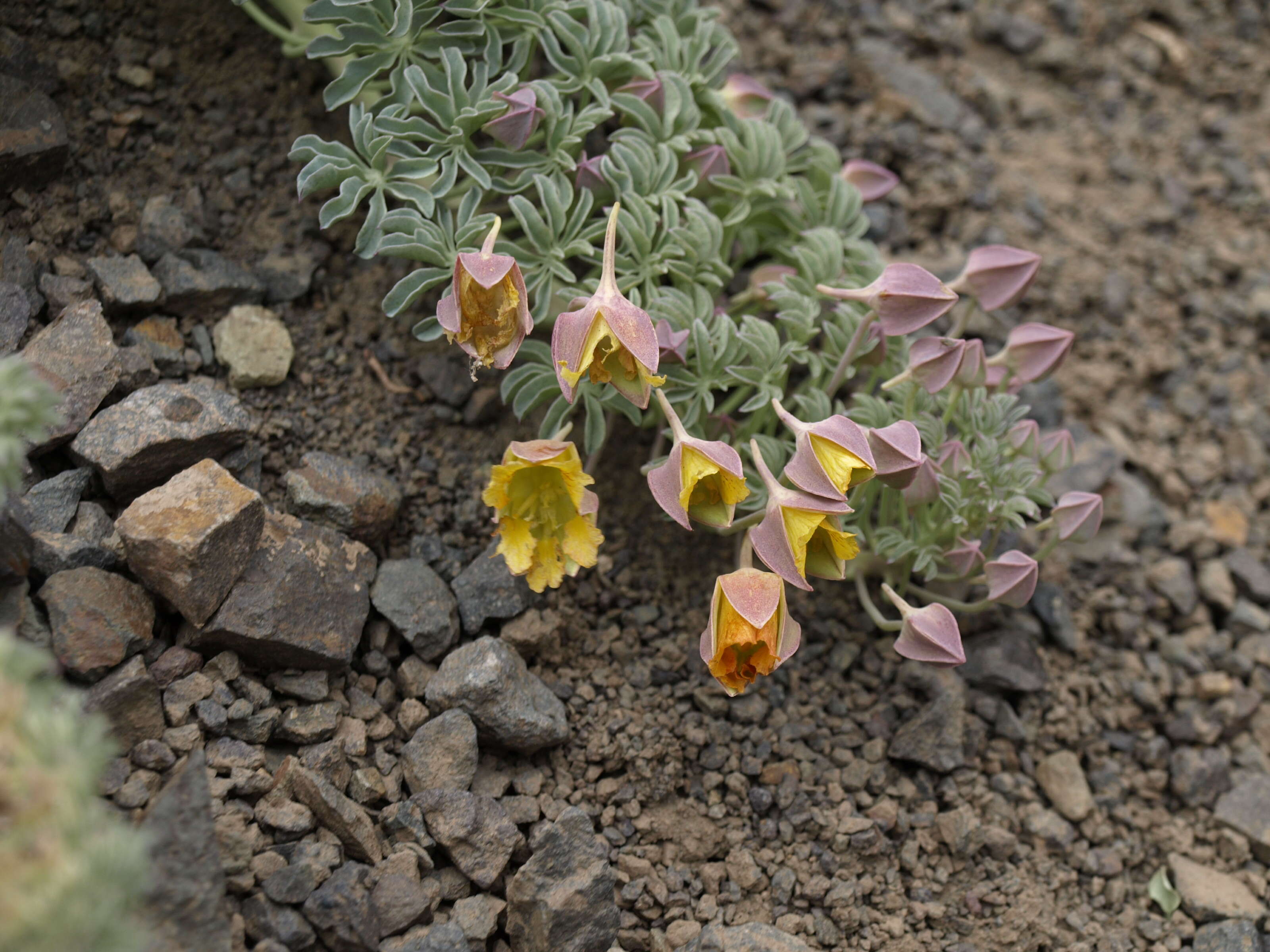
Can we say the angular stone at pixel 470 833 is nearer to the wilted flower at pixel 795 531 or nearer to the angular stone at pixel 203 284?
the wilted flower at pixel 795 531

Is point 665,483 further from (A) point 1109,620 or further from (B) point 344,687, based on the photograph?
(A) point 1109,620

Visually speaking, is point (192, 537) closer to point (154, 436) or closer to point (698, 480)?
point (154, 436)

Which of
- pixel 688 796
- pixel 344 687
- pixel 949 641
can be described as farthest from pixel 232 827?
pixel 949 641

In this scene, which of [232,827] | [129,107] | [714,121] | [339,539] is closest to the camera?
[232,827]

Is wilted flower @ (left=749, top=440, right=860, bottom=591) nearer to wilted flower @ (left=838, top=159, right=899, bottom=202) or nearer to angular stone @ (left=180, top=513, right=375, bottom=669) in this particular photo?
angular stone @ (left=180, top=513, right=375, bottom=669)

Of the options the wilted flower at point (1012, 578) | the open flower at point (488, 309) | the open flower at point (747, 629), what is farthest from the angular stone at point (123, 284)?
the wilted flower at point (1012, 578)
